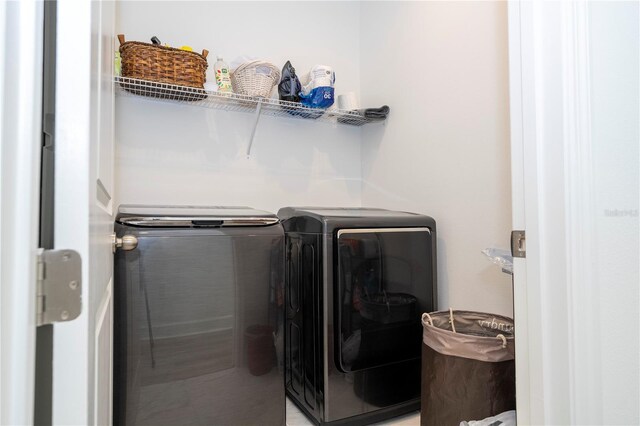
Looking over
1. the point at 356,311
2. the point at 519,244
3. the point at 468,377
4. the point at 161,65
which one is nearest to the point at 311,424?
the point at 356,311

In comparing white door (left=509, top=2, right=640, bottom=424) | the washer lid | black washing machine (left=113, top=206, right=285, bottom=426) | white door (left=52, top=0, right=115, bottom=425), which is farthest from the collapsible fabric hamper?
white door (left=52, top=0, right=115, bottom=425)

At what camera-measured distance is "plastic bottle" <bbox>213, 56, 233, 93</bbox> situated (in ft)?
5.74

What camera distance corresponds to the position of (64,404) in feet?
1.52

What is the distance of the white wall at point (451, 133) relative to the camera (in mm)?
1556

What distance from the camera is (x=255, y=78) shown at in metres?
1.75

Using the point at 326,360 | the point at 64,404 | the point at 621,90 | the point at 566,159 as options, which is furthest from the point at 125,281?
the point at 621,90

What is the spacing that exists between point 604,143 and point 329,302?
40.9 inches

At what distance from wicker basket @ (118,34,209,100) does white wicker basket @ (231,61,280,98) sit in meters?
0.19

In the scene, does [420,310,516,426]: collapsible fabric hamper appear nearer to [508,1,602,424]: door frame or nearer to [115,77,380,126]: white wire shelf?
[508,1,602,424]: door frame

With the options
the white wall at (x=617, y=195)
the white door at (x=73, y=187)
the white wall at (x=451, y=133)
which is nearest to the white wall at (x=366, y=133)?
the white wall at (x=451, y=133)

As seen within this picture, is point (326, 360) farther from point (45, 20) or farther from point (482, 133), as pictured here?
point (45, 20)

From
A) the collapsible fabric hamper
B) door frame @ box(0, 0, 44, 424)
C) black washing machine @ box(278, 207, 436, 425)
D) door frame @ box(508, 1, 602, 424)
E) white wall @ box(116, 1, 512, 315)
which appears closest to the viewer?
door frame @ box(0, 0, 44, 424)

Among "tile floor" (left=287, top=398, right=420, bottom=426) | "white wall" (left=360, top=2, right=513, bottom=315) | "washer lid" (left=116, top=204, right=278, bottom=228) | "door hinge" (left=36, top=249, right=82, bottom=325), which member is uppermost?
"white wall" (left=360, top=2, right=513, bottom=315)

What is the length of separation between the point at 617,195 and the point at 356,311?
97 centimetres
